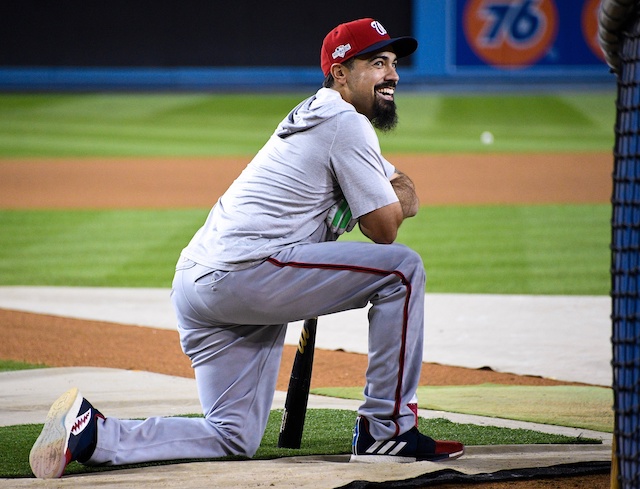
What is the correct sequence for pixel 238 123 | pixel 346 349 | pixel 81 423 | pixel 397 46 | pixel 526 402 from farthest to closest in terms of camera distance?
pixel 238 123, pixel 346 349, pixel 526 402, pixel 397 46, pixel 81 423

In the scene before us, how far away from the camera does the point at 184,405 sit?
196 inches

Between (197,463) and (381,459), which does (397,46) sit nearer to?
(381,459)

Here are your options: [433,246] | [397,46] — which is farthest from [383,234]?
[433,246]

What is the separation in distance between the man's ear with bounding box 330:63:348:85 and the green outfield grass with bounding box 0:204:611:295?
4723 mm

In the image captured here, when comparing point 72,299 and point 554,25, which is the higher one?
point 554,25

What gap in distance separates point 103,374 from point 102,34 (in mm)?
23623

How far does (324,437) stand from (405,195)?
3.69ft

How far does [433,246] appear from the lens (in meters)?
10.8

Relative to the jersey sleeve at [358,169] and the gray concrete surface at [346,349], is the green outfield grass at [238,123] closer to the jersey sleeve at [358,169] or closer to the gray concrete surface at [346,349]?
the gray concrete surface at [346,349]

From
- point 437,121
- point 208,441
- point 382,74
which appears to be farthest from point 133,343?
point 437,121

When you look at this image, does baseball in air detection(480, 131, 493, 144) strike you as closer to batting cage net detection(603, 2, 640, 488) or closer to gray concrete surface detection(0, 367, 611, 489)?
gray concrete surface detection(0, 367, 611, 489)

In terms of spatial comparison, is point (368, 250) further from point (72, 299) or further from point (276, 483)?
point (72, 299)

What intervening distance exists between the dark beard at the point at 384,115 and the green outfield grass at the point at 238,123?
14.4m

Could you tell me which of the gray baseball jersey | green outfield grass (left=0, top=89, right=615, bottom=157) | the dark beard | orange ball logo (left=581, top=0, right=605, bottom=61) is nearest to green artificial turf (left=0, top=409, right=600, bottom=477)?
the gray baseball jersey
